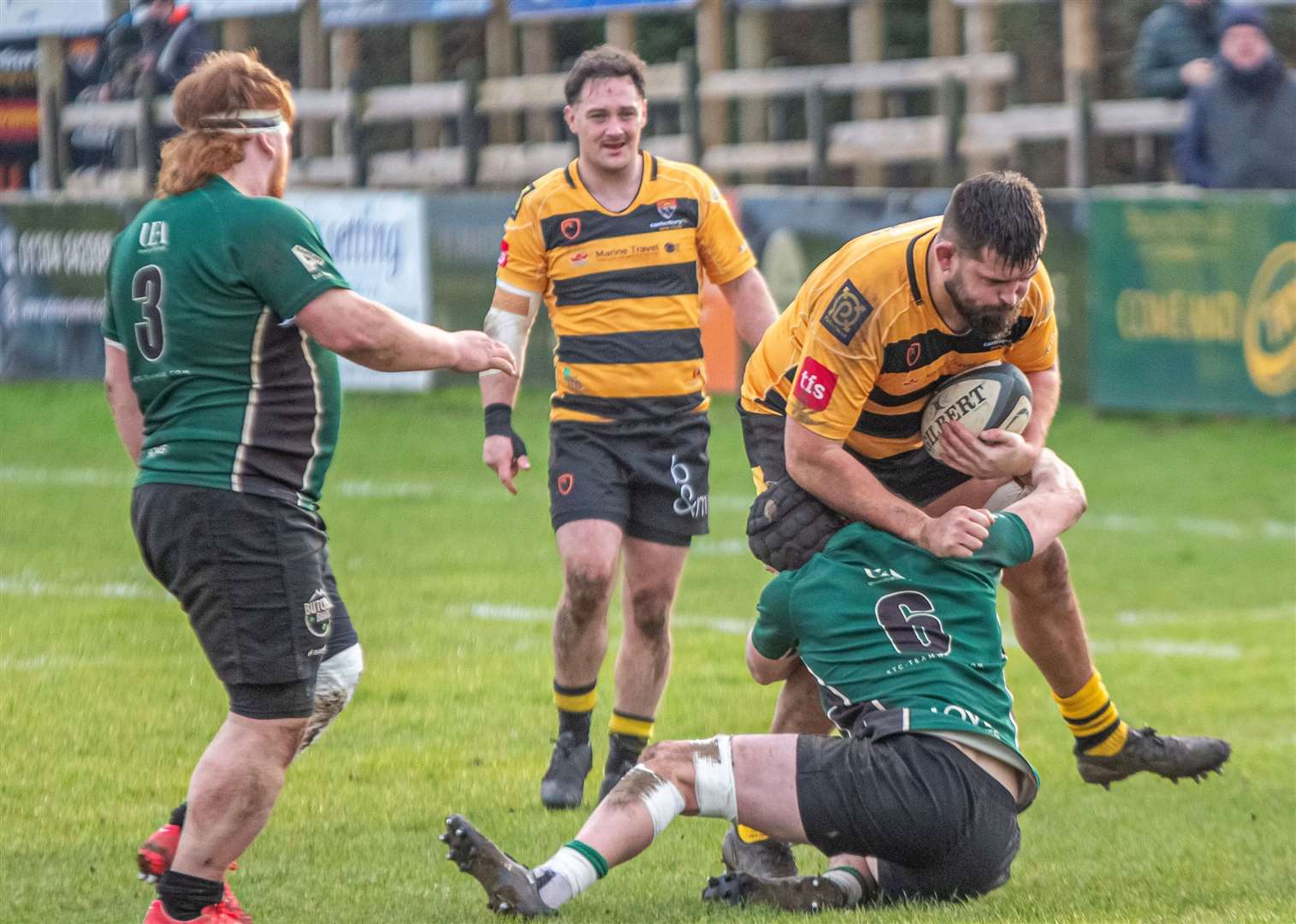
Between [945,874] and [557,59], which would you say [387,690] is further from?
[557,59]

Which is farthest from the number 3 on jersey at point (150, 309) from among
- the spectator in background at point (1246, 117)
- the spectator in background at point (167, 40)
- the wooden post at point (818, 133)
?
the spectator in background at point (167, 40)

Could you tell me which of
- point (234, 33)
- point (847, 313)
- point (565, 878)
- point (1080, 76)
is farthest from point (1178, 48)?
point (565, 878)

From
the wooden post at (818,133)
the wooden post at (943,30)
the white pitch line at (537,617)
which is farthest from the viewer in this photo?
the wooden post at (943,30)

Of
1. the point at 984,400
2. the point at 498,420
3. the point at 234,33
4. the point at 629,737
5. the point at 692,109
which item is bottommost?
the point at 629,737

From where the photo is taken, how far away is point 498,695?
28.1 feet

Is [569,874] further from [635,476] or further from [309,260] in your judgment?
[635,476]

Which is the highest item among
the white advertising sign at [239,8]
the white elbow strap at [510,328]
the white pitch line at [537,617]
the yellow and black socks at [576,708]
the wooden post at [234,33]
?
the white advertising sign at [239,8]

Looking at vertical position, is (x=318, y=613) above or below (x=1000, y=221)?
below

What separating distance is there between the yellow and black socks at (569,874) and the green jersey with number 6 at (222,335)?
3.53 feet

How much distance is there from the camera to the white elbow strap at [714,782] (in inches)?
199

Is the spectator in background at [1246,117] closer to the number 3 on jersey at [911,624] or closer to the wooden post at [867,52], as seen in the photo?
the wooden post at [867,52]

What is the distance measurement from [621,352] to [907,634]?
7.63 ft

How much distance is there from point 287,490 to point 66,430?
42.1 feet

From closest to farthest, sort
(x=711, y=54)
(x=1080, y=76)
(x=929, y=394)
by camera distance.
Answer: (x=929, y=394) → (x=1080, y=76) → (x=711, y=54)
